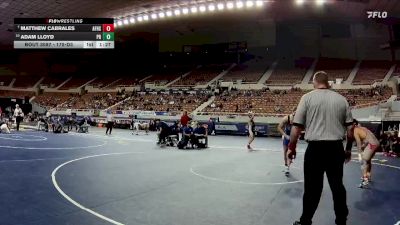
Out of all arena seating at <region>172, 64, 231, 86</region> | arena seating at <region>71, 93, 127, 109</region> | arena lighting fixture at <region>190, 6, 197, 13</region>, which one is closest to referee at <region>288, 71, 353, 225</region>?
arena lighting fixture at <region>190, 6, 197, 13</region>

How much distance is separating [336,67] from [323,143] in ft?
124

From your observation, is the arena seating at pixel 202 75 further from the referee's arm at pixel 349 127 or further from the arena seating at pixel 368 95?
the referee's arm at pixel 349 127

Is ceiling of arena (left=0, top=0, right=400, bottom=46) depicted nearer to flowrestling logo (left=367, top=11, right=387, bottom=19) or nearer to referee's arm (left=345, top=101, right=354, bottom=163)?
flowrestling logo (left=367, top=11, right=387, bottom=19)

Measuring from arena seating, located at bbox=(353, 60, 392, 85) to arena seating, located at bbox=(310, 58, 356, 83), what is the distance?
114 cm

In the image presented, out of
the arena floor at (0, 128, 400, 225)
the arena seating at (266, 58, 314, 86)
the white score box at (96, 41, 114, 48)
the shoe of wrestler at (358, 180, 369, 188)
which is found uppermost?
the arena seating at (266, 58, 314, 86)

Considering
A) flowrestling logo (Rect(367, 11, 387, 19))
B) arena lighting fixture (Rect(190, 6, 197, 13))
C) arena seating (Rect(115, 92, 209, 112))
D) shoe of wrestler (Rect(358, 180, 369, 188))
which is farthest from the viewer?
arena seating (Rect(115, 92, 209, 112))

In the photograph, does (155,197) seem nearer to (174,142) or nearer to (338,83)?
(174,142)

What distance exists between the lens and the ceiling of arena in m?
28.4

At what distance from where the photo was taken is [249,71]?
138 ft

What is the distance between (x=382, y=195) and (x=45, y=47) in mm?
13616

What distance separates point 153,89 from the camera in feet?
140

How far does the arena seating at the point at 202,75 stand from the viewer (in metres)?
A: 42.1

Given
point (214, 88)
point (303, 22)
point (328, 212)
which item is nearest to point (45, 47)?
point (328, 212)
